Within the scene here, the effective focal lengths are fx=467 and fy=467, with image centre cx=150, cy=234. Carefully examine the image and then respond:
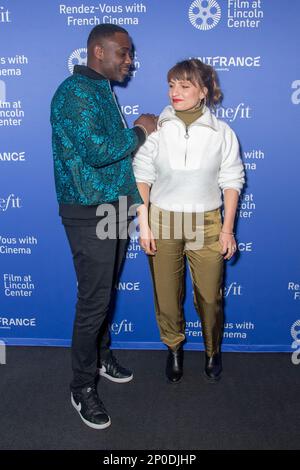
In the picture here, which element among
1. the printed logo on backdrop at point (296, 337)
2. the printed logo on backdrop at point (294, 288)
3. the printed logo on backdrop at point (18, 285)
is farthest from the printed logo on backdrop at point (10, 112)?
the printed logo on backdrop at point (296, 337)

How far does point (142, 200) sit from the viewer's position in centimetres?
218

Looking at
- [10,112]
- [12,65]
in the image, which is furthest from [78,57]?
[10,112]

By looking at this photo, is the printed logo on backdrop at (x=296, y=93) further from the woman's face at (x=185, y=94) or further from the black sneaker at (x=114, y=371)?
the black sneaker at (x=114, y=371)

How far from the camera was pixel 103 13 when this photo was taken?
92.0 inches

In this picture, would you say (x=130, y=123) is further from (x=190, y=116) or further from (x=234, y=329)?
(x=234, y=329)

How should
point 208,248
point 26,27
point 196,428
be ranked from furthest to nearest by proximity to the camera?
point 26,27 → point 208,248 → point 196,428

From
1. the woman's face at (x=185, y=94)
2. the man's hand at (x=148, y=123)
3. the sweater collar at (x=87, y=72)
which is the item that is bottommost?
the man's hand at (x=148, y=123)

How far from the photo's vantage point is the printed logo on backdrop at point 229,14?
2.28 m

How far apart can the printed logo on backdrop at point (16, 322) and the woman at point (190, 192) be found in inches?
34.7

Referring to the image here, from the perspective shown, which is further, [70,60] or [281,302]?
[281,302]

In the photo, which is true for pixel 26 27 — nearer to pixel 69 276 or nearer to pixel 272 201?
pixel 69 276
